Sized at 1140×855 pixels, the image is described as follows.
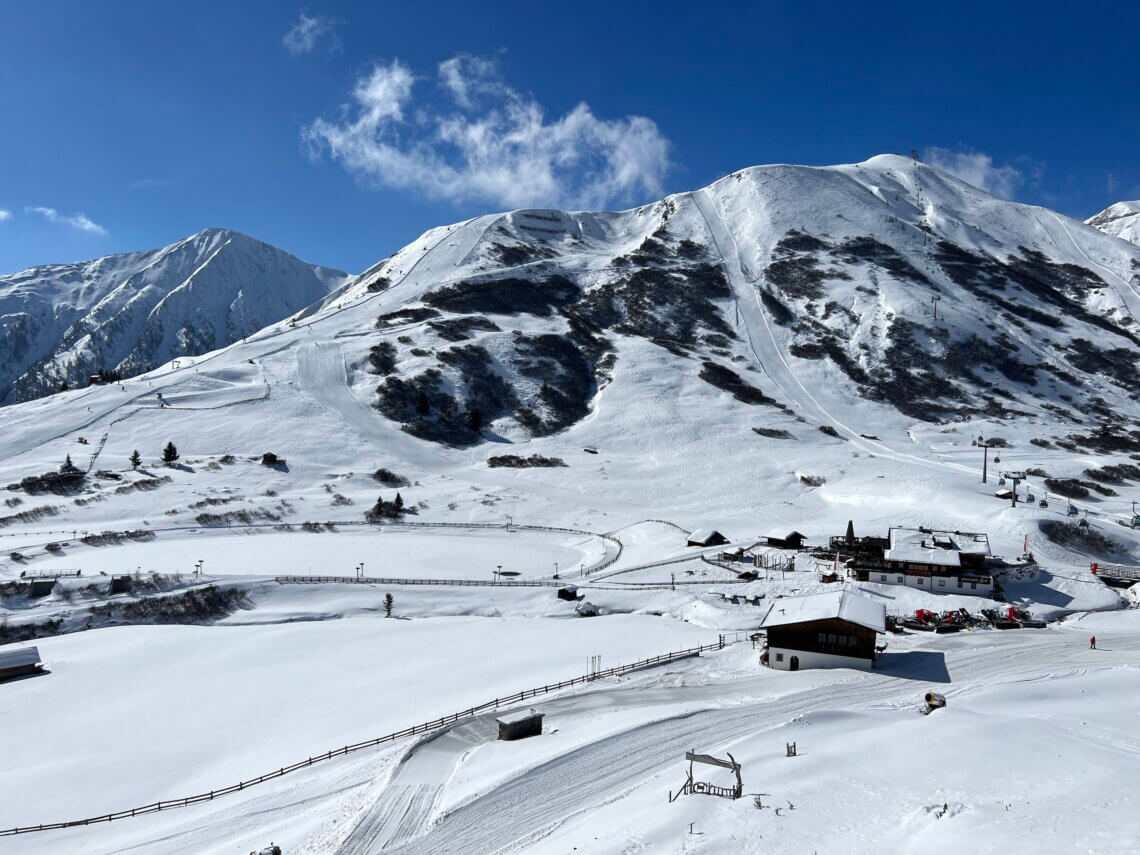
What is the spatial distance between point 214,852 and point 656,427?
87.7 metres

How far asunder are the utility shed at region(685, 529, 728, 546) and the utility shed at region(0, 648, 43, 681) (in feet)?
150

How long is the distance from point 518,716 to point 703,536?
36.2 meters

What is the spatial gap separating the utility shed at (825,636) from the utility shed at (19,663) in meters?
38.8

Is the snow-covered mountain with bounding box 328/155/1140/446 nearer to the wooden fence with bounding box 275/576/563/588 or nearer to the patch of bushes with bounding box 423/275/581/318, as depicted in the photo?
the patch of bushes with bounding box 423/275/581/318

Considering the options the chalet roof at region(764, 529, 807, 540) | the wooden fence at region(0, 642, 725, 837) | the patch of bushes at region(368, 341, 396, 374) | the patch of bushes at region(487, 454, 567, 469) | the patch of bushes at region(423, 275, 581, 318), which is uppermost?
the patch of bushes at region(423, 275, 581, 318)

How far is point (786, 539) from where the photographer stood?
5706 cm

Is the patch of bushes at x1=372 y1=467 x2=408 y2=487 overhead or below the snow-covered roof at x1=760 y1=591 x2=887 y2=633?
overhead

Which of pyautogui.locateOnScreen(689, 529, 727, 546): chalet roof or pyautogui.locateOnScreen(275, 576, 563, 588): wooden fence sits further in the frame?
pyautogui.locateOnScreen(689, 529, 727, 546): chalet roof

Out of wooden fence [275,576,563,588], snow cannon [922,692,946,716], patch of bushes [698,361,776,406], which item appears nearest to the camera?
snow cannon [922,692,946,716]

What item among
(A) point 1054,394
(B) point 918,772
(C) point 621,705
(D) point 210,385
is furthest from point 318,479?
(A) point 1054,394

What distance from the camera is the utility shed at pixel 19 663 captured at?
3547 centimetres

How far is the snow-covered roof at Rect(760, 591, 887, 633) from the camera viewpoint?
34.0 meters

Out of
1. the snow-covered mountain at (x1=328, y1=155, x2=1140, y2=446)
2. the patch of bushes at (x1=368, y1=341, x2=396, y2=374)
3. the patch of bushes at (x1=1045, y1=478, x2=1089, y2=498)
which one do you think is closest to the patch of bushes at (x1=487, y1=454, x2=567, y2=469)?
the snow-covered mountain at (x1=328, y1=155, x2=1140, y2=446)

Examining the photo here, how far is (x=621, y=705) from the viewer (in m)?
29.0
